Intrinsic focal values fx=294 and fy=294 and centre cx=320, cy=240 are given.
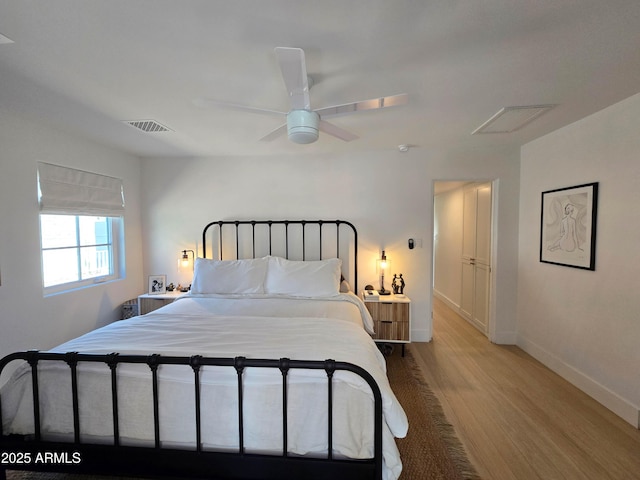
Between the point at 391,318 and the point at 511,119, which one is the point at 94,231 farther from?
the point at 511,119

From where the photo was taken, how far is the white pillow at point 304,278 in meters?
3.01

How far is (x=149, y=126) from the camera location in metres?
2.71

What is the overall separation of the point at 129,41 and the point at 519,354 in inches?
170

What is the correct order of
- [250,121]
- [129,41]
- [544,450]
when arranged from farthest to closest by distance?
[250,121] < [544,450] < [129,41]

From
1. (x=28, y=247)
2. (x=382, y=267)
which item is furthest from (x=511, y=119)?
(x=28, y=247)

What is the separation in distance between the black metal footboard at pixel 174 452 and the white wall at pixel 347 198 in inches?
96.2

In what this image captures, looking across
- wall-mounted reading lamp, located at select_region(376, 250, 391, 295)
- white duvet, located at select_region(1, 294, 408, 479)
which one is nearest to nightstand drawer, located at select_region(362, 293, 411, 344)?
wall-mounted reading lamp, located at select_region(376, 250, 391, 295)

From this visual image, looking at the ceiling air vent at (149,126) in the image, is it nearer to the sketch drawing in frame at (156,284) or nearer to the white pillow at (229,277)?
the white pillow at (229,277)

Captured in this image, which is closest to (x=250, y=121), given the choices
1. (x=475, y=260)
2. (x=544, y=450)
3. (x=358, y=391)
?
(x=358, y=391)

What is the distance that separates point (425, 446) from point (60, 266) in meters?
3.65

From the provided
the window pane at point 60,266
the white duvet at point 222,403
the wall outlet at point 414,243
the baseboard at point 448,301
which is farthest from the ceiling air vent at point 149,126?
the baseboard at point 448,301

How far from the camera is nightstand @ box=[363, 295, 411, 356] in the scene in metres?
3.27

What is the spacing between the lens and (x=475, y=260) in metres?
4.22

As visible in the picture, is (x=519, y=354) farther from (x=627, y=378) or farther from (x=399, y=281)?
(x=399, y=281)
